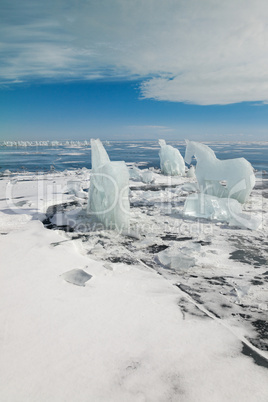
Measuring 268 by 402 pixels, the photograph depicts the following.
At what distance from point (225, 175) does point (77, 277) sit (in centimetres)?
613

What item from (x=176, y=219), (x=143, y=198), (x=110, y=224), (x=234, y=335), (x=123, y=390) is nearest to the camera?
(x=123, y=390)

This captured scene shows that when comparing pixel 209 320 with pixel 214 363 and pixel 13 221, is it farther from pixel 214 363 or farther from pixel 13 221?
pixel 13 221

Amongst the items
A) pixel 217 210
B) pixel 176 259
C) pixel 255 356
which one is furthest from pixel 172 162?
pixel 255 356

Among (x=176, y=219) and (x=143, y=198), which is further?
(x=143, y=198)

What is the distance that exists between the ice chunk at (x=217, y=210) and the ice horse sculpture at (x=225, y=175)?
1.06 metres

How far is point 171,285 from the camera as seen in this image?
3.46 metres

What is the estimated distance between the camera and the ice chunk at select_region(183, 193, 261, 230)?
6.27 meters

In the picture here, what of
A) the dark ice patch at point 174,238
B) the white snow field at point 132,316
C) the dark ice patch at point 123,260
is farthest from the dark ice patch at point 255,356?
the dark ice patch at point 174,238

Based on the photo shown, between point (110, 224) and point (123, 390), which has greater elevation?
point (110, 224)

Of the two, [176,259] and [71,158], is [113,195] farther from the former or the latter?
[71,158]

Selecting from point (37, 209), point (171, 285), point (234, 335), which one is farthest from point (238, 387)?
point (37, 209)

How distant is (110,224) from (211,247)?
234cm

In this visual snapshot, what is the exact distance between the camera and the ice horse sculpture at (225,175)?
25.3 ft

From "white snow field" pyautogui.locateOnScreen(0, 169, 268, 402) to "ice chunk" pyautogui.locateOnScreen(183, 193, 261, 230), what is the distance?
75 centimetres
